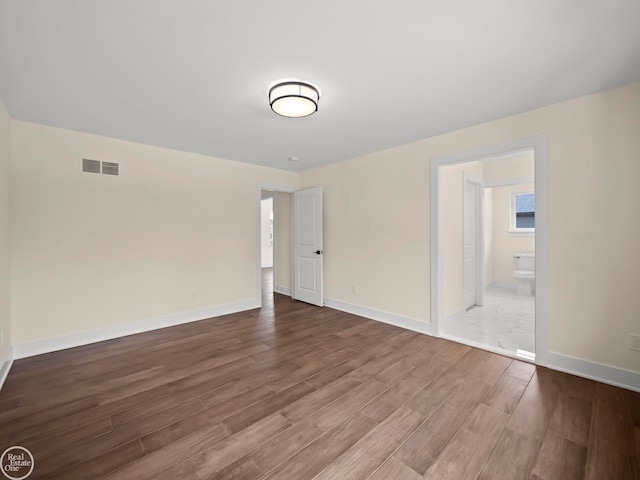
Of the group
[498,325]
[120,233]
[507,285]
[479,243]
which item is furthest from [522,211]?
[120,233]

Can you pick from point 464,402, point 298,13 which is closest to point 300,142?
point 298,13

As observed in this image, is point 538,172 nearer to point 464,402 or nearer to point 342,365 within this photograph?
point 464,402

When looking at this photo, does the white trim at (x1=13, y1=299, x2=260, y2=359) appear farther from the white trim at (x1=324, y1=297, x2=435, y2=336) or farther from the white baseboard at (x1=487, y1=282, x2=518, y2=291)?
the white baseboard at (x1=487, y1=282, x2=518, y2=291)

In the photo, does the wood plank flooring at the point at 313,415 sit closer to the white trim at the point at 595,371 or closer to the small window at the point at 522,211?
the white trim at the point at 595,371

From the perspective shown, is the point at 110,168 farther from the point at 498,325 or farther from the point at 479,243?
the point at 479,243

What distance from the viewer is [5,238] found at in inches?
106

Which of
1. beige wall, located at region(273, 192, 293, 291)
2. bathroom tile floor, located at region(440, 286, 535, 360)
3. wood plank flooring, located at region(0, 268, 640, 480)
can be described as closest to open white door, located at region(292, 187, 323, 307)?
beige wall, located at region(273, 192, 293, 291)

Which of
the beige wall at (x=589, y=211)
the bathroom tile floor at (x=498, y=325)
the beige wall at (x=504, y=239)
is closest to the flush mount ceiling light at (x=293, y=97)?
the beige wall at (x=589, y=211)

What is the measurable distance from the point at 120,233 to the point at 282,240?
3.11 metres

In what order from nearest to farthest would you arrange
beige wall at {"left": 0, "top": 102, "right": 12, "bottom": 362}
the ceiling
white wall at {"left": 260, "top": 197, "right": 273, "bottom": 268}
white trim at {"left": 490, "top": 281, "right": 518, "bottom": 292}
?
1. the ceiling
2. beige wall at {"left": 0, "top": 102, "right": 12, "bottom": 362}
3. white trim at {"left": 490, "top": 281, "right": 518, "bottom": 292}
4. white wall at {"left": 260, "top": 197, "right": 273, "bottom": 268}

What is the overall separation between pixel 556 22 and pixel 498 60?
360 mm

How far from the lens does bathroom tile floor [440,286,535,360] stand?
10.5 feet

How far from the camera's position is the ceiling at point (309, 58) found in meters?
Result: 1.48

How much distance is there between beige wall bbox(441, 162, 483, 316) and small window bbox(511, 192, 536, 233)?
2.52m
